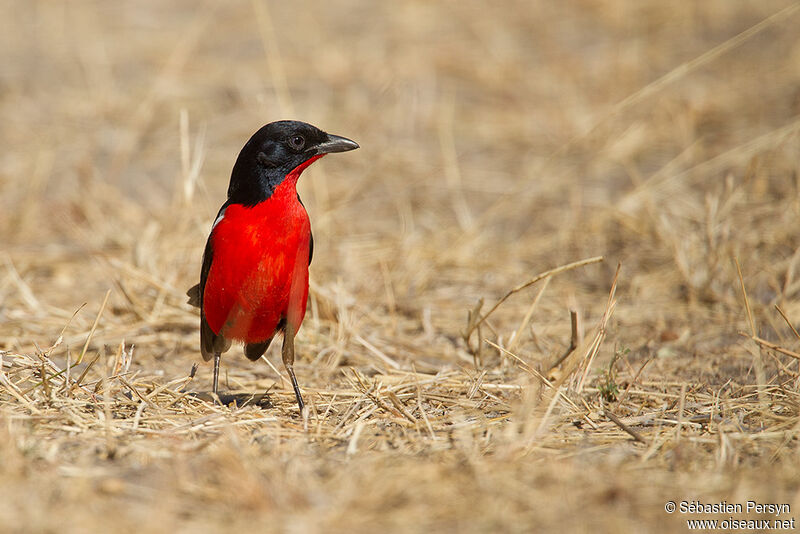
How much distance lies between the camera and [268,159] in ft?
12.1

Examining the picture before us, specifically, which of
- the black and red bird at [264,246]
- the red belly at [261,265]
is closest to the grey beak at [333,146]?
the black and red bird at [264,246]

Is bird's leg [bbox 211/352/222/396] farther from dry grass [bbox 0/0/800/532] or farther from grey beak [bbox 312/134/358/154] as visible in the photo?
grey beak [bbox 312/134/358/154]

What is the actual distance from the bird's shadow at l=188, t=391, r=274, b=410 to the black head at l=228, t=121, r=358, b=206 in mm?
836

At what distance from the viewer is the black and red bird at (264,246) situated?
141 inches

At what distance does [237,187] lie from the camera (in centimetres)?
372

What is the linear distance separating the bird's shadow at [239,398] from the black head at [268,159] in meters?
0.84

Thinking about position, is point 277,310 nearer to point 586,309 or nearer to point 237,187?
point 237,187

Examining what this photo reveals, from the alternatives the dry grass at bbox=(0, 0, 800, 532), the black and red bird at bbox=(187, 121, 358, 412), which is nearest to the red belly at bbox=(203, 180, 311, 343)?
the black and red bird at bbox=(187, 121, 358, 412)

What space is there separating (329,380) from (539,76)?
543cm

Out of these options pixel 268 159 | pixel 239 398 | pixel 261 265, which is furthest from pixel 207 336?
pixel 268 159

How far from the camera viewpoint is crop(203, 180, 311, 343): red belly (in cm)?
358

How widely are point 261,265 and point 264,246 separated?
0.26 feet

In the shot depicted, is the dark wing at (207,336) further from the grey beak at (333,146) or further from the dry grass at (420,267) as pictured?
the grey beak at (333,146)

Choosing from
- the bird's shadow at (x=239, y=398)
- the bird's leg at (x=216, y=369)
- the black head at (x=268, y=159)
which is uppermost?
the black head at (x=268, y=159)
